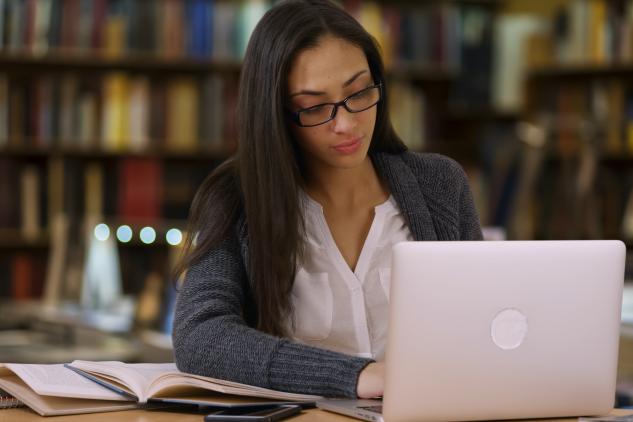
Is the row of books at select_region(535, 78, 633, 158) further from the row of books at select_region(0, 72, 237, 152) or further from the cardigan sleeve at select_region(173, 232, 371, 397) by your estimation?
the cardigan sleeve at select_region(173, 232, 371, 397)

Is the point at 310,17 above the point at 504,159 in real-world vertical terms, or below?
above

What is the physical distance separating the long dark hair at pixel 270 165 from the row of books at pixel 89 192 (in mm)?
2869

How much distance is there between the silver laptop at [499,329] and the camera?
4.08 ft

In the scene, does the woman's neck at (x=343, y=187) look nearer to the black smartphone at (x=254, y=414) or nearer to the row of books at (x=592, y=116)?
the black smartphone at (x=254, y=414)

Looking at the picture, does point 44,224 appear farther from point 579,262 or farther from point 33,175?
point 579,262

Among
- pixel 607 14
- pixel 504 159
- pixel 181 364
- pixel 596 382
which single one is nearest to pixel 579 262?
pixel 596 382

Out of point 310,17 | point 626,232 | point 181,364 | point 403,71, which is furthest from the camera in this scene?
point 403,71

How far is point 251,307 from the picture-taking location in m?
1.78

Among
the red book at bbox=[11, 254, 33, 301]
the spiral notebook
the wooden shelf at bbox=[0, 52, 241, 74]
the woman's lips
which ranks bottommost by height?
the red book at bbox=[11, 254, 33, 301]

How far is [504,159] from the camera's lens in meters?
4.04

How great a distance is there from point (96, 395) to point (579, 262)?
64cm

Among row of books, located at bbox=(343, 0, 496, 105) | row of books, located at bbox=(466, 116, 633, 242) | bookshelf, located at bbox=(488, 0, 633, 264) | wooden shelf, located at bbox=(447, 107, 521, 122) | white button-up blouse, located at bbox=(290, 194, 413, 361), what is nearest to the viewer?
white button-up blouse, located at bbox=(290, 194, 413, 361)

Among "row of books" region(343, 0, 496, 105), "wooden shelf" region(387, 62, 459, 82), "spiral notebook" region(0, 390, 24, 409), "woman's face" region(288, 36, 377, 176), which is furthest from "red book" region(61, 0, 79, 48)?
"spiral notebook" region(0, 390, 24, 409)

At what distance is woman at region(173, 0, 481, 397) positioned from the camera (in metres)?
1.69
